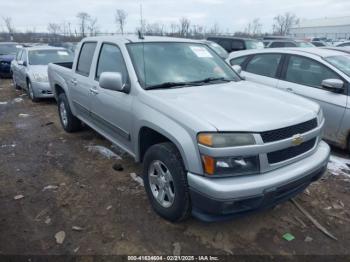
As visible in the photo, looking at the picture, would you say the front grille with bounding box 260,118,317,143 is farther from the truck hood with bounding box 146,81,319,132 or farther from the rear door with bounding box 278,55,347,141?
the rear door with bounding box 278,55,347,141

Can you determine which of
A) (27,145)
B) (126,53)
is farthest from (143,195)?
(27,145)

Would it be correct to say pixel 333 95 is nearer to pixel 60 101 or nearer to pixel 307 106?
pixel 307 106

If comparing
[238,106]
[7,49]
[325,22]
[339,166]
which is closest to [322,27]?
[325,22]

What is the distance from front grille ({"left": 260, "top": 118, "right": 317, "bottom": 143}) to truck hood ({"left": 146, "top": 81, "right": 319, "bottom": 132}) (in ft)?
0.13

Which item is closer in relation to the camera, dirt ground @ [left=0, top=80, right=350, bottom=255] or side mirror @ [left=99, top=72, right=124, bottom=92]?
dirt ground @ [left=0, top=80, right=350, bottom=255]

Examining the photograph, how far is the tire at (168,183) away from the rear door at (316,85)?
3.03 meters

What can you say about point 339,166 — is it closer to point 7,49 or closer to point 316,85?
point 316,85

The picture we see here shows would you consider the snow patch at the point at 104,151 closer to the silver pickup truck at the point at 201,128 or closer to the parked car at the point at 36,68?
the silver pickup truck at the point at 201,128

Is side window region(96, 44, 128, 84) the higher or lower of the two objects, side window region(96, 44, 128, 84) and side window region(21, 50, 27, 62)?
the higher

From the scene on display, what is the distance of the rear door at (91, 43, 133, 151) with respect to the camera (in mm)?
3754

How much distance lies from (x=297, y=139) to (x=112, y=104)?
87.4 inches

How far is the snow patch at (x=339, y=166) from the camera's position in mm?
4465

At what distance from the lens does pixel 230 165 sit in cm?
264

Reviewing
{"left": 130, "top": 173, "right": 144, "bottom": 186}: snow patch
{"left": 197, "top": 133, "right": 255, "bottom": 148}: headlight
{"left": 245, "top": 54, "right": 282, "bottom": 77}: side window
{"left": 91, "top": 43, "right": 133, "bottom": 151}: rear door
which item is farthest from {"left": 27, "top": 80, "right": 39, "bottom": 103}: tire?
{"left": 197, "top": 133, "right": 255, "bottom": 148}: headlight
